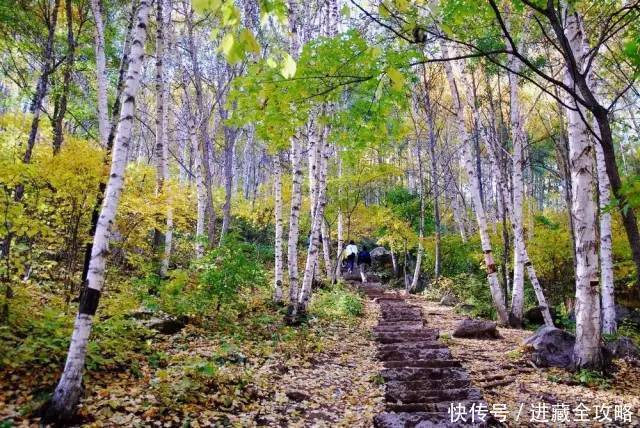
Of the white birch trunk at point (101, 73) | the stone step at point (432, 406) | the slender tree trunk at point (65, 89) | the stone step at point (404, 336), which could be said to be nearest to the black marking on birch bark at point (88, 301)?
the stone step at point (432, 406)

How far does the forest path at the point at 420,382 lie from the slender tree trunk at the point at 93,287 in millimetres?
3024

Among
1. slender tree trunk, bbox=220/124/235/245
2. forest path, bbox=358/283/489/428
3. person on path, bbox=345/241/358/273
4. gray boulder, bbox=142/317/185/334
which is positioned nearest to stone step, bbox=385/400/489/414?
forest path, bbox=358/283/489/428

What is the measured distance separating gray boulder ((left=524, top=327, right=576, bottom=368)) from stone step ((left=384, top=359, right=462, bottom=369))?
4.40 ft

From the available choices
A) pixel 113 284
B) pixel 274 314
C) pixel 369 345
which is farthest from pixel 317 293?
pixel 113 284

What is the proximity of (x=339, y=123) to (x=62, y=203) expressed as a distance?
16.2ft

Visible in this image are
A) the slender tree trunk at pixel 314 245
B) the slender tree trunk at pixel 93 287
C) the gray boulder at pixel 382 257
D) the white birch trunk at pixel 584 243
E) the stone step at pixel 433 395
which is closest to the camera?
the slender tree trunk at pixel 93 287

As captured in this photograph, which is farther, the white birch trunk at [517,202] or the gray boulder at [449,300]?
the gray boulder at [449,300]

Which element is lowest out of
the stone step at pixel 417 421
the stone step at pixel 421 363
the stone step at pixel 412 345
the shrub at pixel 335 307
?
the stone step at pixel 417 421

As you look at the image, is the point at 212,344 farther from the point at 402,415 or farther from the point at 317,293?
the point at 317,293

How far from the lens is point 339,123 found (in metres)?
5.53

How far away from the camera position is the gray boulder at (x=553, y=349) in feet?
21.1

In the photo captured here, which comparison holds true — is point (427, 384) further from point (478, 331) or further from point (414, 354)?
point (478, 331)

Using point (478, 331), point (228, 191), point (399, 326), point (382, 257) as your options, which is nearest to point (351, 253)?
point (228, 191)

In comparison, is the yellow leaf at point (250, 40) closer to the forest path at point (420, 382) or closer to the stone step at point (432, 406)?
the forest path at point (420, 382)
